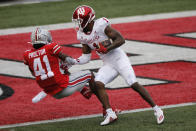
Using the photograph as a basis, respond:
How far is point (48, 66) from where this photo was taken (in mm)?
6652

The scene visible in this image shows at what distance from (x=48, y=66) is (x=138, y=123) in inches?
57.0

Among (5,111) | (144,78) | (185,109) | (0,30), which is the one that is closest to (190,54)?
(144,78)

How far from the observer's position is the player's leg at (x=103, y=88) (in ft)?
22.1

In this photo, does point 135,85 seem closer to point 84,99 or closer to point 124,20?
point 84,99

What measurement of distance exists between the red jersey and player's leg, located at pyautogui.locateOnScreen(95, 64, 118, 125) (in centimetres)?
49

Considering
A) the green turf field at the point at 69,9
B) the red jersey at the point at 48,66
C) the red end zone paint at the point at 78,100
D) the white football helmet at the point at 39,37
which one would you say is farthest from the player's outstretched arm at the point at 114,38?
the green turf field at the point at 69,9

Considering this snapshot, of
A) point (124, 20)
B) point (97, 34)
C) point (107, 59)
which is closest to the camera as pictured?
point (97, 34)

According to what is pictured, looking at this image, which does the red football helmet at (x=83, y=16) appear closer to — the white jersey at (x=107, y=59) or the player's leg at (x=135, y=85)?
the white jersey at (x=107, y=59)

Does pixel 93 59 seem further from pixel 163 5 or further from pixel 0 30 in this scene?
pixel 163 5

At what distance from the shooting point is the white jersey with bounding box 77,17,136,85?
6.84 meters

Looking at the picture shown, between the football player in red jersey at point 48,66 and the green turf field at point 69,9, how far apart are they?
751 cm

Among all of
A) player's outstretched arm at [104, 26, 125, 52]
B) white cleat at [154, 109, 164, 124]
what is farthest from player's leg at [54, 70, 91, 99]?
white cleat at [154, 109, 164, 124]

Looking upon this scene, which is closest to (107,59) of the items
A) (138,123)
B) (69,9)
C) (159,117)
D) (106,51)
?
(106,51)

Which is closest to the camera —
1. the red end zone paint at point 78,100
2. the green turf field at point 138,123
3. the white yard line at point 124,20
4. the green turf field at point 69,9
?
the green turf field at point 138,123
